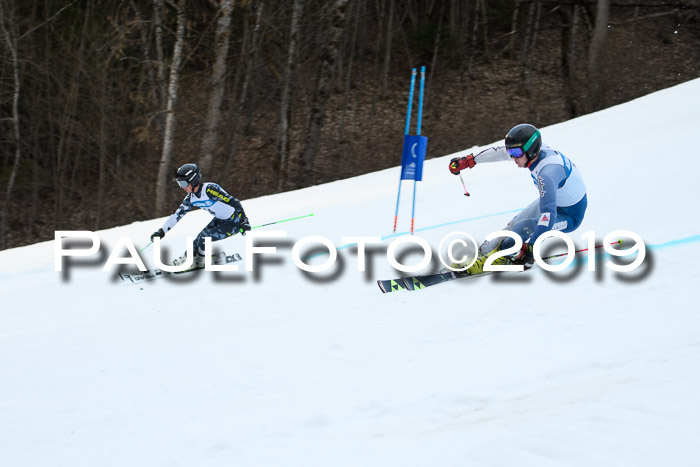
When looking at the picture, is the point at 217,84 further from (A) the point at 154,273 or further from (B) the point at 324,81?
(A) the point at 154,273

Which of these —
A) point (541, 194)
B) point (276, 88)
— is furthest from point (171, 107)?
point (541, 194)

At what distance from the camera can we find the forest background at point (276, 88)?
16828 millimetres

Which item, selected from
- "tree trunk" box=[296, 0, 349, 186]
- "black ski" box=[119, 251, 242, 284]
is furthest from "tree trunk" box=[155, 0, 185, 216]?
"black ski" box=[119, 251, 242, 284]

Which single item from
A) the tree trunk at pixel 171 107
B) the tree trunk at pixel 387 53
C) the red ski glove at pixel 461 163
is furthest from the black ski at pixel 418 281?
the tree trunk at pixel 387 53

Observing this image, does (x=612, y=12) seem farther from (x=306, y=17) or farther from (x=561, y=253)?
(x=561, y=253)

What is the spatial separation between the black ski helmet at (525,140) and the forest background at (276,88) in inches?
371

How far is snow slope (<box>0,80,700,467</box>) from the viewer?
125 inches

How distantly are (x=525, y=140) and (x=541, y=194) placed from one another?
463mm

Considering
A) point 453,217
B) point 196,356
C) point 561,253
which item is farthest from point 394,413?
point 453,217

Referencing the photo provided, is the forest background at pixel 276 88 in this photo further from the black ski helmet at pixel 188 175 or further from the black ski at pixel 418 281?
the black ski at pixel 418 281

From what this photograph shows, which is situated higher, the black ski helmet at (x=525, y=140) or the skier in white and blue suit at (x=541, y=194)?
the black ski helmet at (x=525, y=140)

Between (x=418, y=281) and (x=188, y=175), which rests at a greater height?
(x=188, y=175)

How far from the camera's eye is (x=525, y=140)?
5266 mm

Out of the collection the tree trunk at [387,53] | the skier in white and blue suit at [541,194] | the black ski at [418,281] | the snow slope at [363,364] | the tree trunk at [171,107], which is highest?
the tree trunk at [387,53]
